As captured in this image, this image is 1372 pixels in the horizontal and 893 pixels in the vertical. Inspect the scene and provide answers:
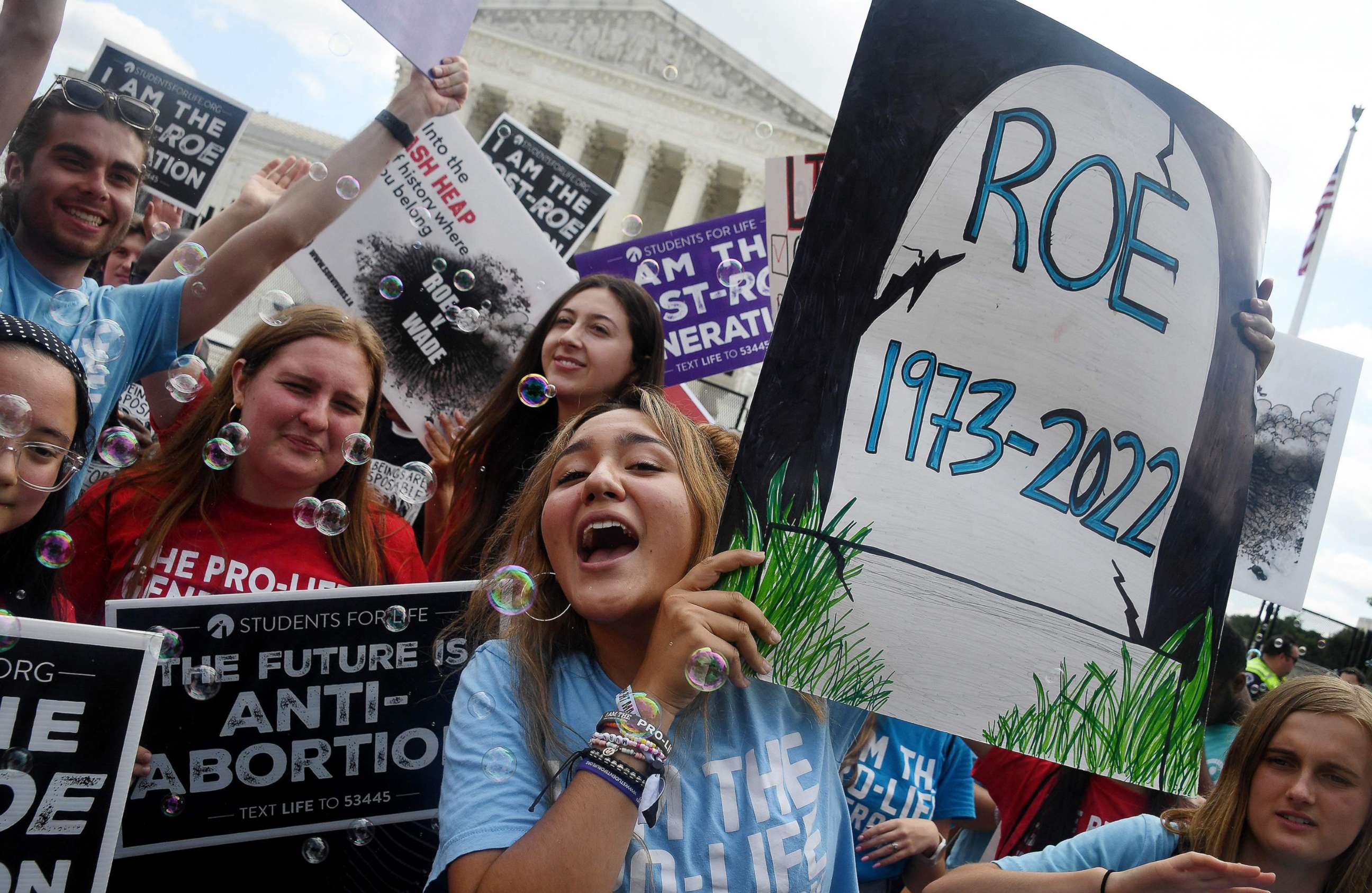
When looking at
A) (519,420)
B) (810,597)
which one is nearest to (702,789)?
(810,597)

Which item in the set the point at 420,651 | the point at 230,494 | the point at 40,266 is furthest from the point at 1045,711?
the point at 40,266

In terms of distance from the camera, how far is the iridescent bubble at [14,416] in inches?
64.3

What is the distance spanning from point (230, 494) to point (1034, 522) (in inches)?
67.7

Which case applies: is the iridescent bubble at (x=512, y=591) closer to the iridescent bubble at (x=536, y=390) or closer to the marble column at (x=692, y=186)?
the iridescent bubble at (x=536, y=390)

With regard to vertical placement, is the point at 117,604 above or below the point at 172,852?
above

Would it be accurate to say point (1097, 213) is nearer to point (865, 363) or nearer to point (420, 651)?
point (865, 363)

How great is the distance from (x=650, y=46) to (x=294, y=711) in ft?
100

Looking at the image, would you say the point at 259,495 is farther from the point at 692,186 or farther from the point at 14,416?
the point at 692,186

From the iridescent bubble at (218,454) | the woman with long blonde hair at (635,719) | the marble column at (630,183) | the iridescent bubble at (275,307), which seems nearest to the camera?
the woman with long blonde hair at (635,719)

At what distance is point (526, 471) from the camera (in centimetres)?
279

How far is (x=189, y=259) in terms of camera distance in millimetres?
2527

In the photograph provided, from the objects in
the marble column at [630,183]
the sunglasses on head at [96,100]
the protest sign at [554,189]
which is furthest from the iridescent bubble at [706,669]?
the marble column at [630,183]

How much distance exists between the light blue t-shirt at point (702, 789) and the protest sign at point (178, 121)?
10.8 feet

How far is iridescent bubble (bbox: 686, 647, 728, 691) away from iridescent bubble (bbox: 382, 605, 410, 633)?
35.8 inches
